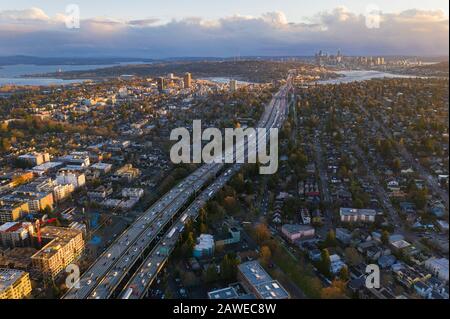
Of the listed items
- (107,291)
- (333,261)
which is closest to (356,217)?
(333,261)

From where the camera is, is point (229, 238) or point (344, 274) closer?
point (344, 274)

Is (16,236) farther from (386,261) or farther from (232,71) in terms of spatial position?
(232,71)

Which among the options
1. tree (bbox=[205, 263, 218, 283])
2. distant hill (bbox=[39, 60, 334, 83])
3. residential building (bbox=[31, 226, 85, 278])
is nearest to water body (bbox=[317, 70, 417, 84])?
distant hill (bbox=[39, 60, 334, 83])

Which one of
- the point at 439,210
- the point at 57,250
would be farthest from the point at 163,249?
the point at 439,210

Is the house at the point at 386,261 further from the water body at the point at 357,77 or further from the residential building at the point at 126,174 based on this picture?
the water body at the point at 357,77

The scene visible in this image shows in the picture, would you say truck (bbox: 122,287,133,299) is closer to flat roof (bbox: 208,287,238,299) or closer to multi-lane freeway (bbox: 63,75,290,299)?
multi-lane freeway (bbox: 63,75,290,299)

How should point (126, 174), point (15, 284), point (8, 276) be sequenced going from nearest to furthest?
point (15, 284) → point (8, 276) → point (126, 174)

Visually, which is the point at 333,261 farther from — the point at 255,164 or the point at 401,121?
the point at 401,121

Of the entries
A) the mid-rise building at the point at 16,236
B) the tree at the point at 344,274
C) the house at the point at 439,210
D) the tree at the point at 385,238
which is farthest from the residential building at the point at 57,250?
the house at the point at 439,210
